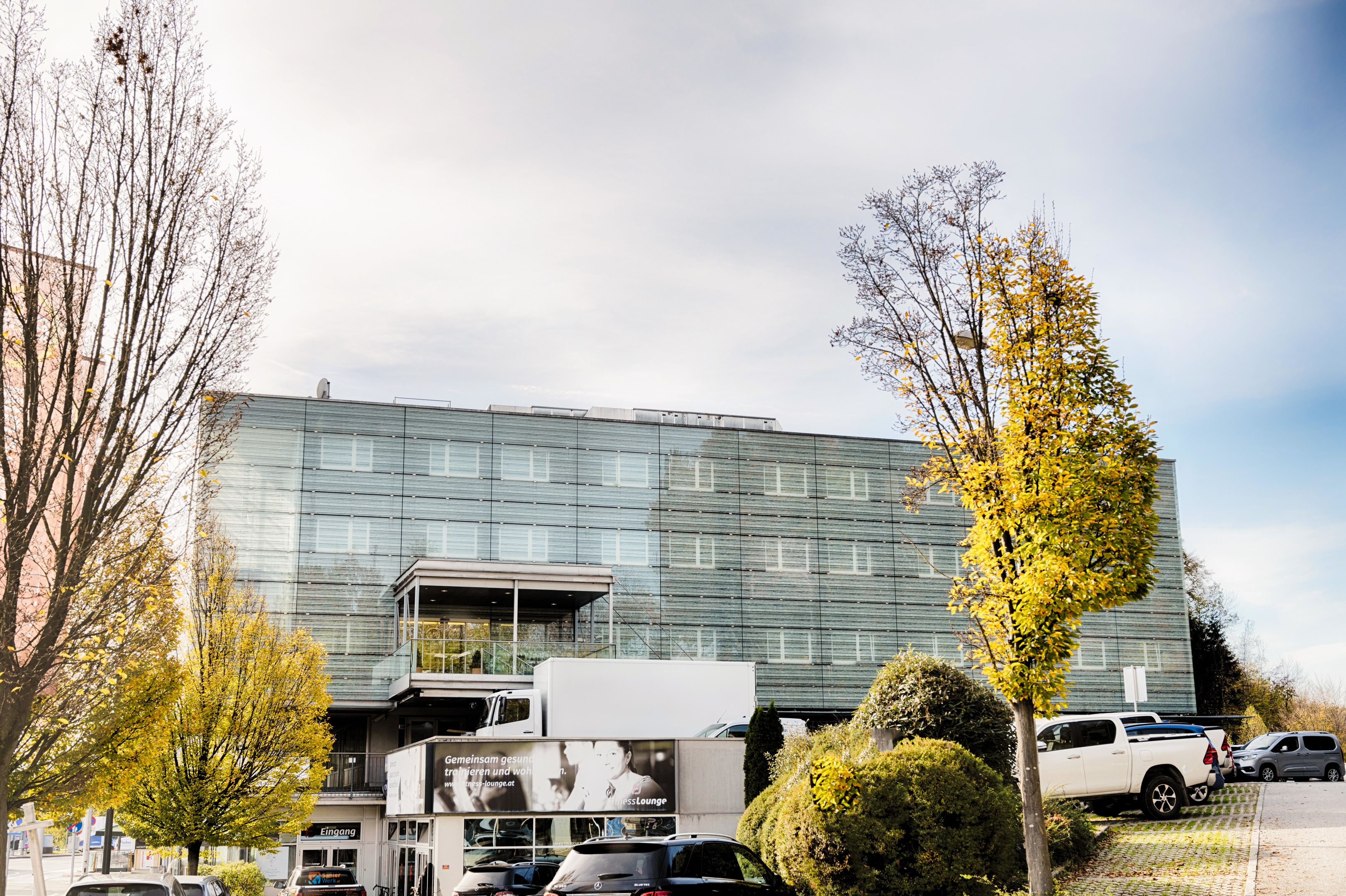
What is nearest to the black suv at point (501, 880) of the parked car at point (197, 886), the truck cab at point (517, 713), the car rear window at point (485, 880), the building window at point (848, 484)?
the car rear window at point (485, 880)

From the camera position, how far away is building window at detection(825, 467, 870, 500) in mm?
48969

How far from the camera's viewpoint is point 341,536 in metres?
43.3

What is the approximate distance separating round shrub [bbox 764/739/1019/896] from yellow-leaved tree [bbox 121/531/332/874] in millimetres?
19260

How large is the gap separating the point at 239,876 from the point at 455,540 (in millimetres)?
13721

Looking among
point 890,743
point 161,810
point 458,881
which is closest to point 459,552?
point 161,810

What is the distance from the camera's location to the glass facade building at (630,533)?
42.8 meters

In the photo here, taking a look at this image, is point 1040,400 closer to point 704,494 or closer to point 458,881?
point 458,881

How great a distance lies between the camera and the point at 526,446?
45750 mm

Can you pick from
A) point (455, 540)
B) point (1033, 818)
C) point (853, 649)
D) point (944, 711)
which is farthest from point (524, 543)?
point (1033, 818)

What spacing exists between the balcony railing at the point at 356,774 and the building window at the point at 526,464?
11166mm

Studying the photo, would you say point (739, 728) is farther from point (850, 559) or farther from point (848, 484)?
point (848, 484)

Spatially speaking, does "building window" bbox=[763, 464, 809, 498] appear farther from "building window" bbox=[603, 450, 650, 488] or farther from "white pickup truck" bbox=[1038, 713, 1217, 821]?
"white pickup truck" bbox=[1038, 713, 1217, 821]

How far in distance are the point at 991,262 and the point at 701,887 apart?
27.8 feet

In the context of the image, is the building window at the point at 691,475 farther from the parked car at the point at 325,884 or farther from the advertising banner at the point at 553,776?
the parked car at the point at 325,884
